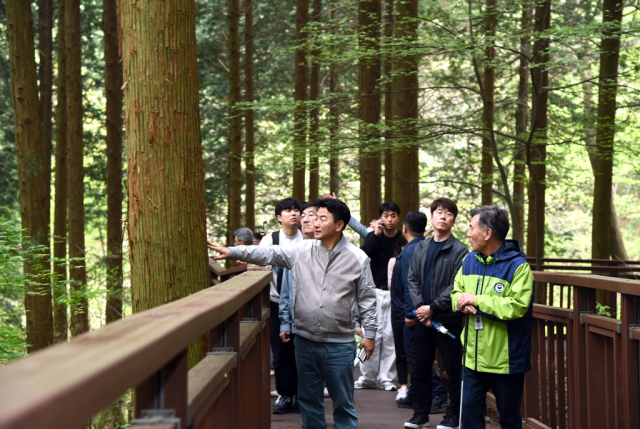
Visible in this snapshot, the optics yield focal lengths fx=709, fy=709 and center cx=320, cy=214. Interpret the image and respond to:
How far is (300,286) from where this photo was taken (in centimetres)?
559

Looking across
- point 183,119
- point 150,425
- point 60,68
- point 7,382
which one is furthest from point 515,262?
point 60,68

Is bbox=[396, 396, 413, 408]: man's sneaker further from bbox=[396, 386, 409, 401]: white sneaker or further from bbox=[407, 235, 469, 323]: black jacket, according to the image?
bbox=[407, 235, 469, 323]: black jacket

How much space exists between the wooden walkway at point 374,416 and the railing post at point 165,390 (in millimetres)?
5226

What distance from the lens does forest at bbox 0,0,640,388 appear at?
4.61 meters

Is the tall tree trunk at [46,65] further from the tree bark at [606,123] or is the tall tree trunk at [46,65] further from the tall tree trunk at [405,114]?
the tree bark at [606,123]

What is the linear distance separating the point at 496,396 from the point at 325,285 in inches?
58.9

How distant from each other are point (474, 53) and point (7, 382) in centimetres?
1063

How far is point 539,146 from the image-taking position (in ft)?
56.4

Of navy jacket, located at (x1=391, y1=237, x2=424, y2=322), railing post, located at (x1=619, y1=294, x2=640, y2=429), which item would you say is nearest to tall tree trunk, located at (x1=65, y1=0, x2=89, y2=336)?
navy jacket, located at (x1=391, y1=237, x2=424, y2=322)

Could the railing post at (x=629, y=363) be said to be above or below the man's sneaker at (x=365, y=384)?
above

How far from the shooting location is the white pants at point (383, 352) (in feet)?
29.6

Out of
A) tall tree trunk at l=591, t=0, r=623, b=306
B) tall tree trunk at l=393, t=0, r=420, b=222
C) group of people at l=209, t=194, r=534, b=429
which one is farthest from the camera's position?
tall tree trunk at l=393, t=0, r=420, b=222

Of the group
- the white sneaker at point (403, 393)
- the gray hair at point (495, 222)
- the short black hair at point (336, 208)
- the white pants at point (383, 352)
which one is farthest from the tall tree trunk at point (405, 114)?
the gray hair at point (495, 222)

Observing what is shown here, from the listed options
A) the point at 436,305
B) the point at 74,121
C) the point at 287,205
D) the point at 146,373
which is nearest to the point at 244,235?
the point at 287,205
